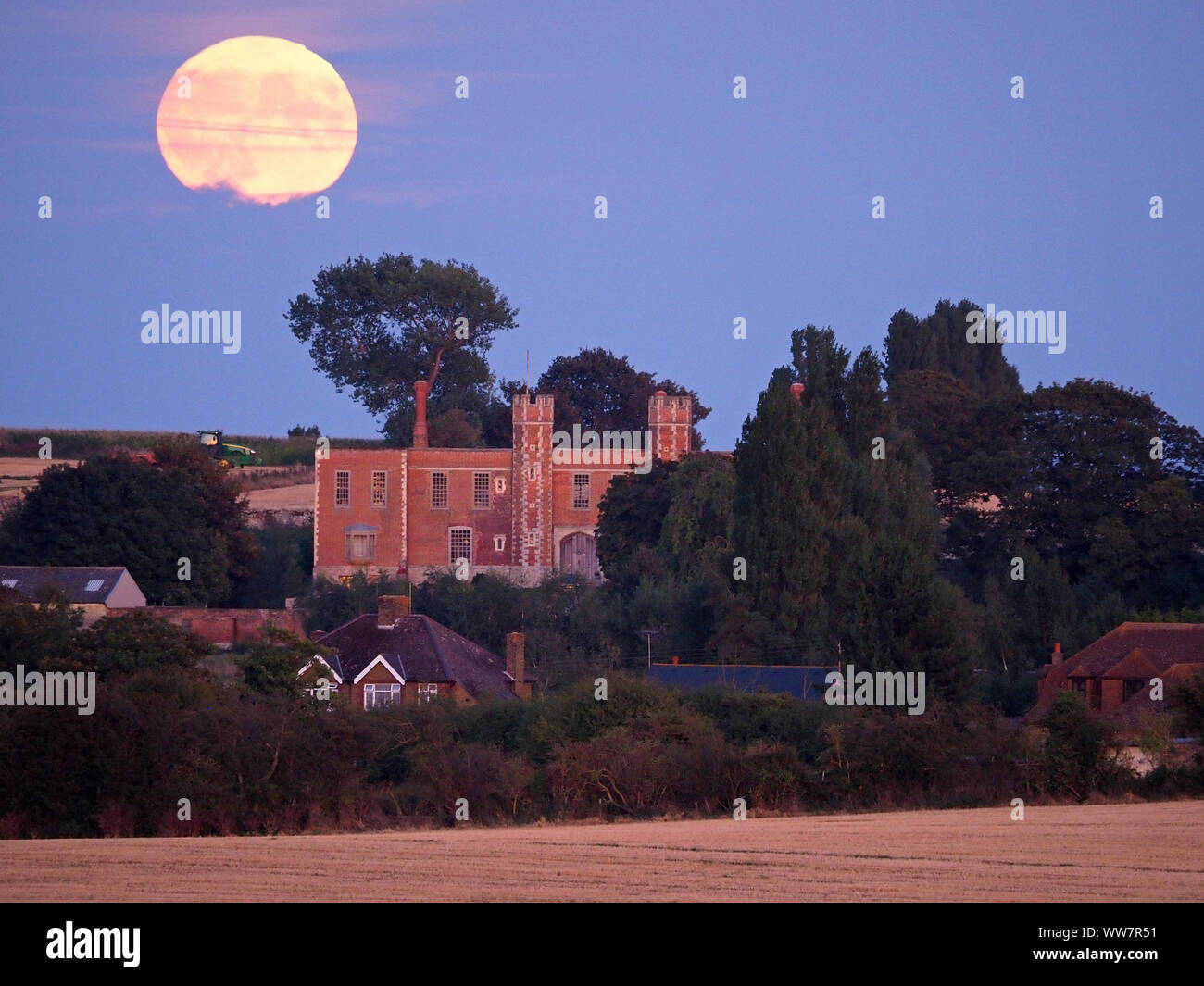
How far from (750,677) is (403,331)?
57889 mm

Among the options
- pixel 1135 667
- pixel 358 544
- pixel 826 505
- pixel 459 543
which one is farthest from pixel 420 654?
pixel 459 543

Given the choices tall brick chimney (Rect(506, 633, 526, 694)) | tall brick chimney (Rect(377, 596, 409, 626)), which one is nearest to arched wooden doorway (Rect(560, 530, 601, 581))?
tall brick chimney (Rect(506, 633, 526, 694))

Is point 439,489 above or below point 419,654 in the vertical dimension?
above

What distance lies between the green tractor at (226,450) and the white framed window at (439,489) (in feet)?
46.3

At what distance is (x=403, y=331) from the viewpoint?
103m

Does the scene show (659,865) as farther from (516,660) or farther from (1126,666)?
(516,660)

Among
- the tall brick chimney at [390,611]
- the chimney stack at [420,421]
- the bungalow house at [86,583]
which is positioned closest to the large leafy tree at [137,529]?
the bungalow house at [86,583]

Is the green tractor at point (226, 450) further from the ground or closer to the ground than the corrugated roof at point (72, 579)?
further from the ground

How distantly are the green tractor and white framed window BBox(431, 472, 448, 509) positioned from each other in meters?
14.1

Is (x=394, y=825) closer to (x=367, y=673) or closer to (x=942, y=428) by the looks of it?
(x=367, y=673)

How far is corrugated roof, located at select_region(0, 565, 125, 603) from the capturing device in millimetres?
61406

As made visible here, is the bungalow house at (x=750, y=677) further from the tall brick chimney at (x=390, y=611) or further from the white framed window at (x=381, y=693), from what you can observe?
the tall brick chimney at (x=390, y=611)

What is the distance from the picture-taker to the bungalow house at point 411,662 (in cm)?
4775
